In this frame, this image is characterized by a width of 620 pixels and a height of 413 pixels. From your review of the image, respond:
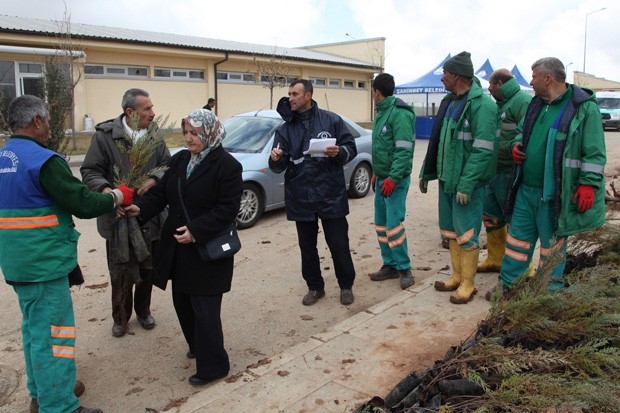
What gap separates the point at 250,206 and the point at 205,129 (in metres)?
4.87

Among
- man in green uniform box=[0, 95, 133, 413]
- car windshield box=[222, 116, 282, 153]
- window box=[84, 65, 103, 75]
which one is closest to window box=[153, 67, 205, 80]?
window box=[84, 65, 103, 75]

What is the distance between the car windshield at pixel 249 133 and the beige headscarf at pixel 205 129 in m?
5.01

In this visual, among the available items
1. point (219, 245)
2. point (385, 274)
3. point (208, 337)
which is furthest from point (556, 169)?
point (208, 337)

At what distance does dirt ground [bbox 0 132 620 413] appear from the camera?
3943 millimetres

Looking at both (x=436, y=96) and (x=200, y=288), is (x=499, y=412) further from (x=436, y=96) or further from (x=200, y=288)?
(x=436, y=96)

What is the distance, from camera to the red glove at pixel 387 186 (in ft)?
18.0

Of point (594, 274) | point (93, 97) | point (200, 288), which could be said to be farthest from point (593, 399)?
point (93, 97)

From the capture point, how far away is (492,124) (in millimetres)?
4859

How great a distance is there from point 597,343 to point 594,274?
0.84 metres

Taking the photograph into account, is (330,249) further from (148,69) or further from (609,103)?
(609,103)

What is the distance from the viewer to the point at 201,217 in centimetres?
371

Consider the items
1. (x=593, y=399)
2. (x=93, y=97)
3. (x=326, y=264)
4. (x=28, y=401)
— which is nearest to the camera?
(x=593, y=399)

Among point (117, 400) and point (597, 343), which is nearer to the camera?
point (597, 343)

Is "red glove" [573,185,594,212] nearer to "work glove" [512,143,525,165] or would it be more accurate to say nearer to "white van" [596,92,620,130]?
"work glove" [512,143,525,165]
